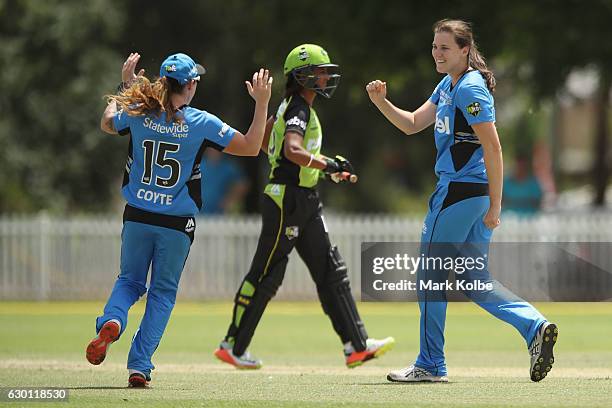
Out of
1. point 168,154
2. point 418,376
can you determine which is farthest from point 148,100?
point 418,376

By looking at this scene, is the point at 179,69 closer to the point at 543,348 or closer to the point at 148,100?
the point at 148,100

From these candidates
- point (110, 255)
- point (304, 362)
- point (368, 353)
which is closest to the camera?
point (368, 353)

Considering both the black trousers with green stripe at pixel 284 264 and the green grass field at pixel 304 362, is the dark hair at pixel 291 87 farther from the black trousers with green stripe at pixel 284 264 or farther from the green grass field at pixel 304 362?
the green grass field at pixel 304 362

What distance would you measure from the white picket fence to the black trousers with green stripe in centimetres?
938

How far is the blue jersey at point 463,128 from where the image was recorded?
324 inches

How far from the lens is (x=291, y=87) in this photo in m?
9.84

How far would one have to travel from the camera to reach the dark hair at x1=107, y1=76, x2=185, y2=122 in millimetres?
8328

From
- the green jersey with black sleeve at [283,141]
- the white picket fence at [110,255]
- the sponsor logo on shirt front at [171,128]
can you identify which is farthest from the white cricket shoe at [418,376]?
the white picket fence at [110,255]

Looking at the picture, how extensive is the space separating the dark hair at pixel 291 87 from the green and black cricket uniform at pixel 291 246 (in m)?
0.04

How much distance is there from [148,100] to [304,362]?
354 cm

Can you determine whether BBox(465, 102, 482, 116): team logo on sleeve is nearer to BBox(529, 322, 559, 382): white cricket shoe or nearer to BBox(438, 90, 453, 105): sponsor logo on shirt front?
BBox(438, 90, 453, 105): sponsor logo on shirt front

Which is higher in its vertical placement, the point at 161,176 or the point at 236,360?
the point at 161,176

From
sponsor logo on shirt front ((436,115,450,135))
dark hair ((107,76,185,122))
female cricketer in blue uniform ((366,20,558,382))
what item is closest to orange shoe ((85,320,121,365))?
dark hair ((107,76,185,122))

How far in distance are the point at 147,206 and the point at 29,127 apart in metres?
17.6
